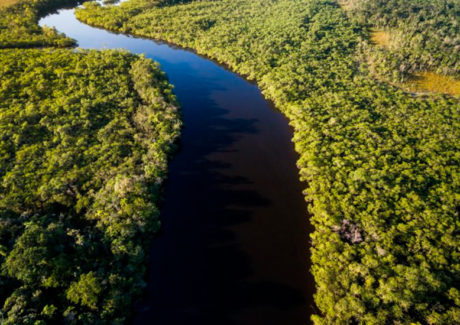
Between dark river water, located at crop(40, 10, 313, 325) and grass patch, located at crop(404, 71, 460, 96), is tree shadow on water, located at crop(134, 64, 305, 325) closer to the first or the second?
dark river water, located at crop(40, 10, 313, 325)

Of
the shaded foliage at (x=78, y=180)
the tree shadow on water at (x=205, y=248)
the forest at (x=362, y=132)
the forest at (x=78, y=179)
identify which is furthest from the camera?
the tree shadow on water at (x=205, y=248)

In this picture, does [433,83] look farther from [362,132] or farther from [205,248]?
[205,248]

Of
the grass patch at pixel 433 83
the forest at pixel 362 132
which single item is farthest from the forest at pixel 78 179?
the grass patch at pixel 433 83

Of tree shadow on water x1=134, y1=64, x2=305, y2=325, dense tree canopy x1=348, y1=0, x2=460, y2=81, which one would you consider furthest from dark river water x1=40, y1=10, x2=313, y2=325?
dense tree canopy x1=348, y1=0, x2=460, y2=81

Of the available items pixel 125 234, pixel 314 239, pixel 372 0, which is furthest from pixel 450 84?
pixel 125 234

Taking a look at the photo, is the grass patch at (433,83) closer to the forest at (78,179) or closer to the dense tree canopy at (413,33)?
the dense tree canopy at (413,33)
